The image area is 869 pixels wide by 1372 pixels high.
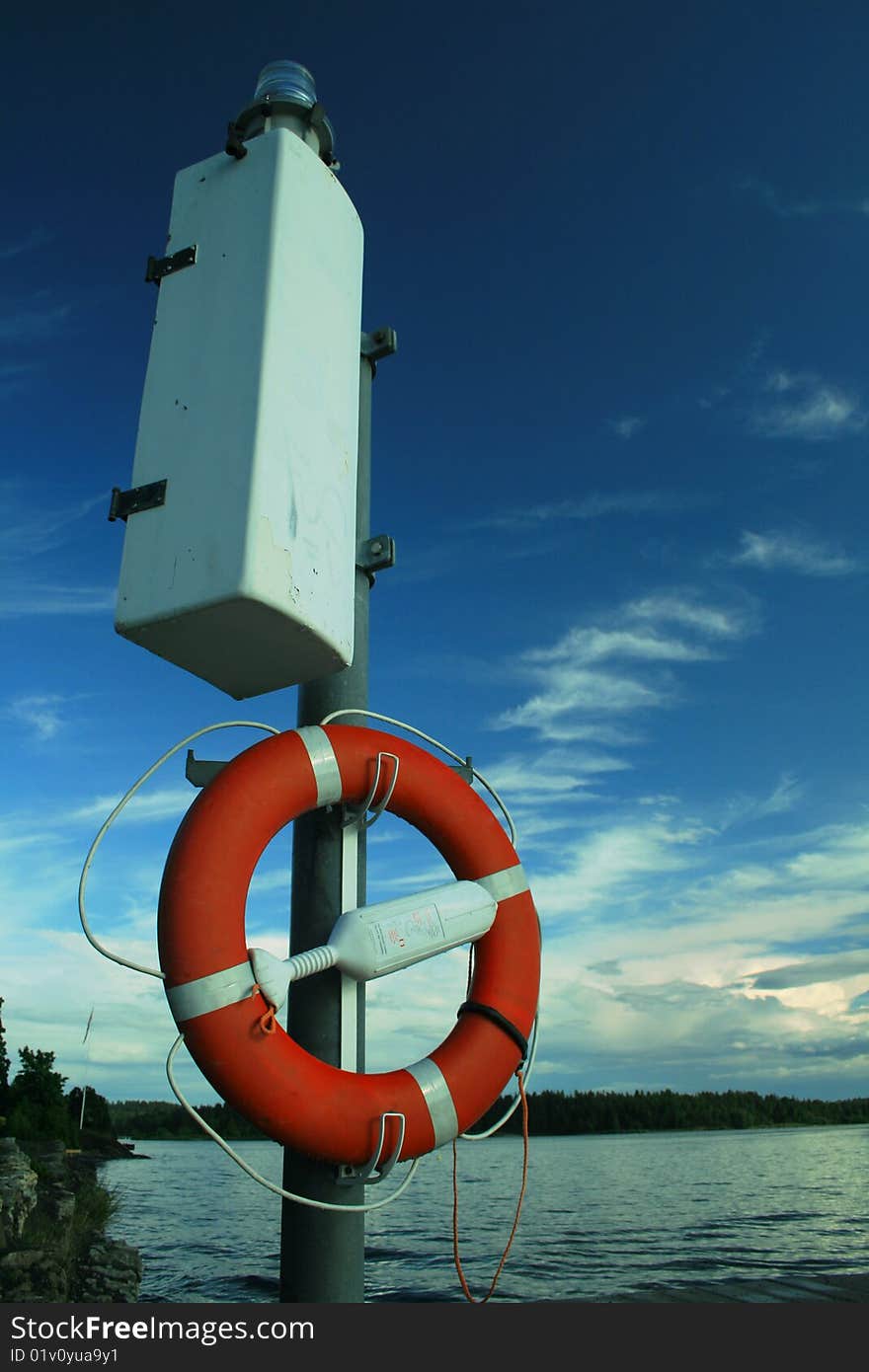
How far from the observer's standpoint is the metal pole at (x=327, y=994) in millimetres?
1828

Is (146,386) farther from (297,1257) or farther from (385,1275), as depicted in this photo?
(385,1275)

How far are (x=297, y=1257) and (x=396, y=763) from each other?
992 millimetres

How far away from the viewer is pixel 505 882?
2.19 meters

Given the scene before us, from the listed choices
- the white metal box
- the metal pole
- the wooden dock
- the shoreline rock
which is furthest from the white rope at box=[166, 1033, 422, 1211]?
the shoreline rock

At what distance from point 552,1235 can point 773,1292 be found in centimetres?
1183

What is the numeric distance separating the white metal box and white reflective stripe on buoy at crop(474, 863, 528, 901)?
2.01ft

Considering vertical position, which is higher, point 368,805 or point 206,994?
point 368,805

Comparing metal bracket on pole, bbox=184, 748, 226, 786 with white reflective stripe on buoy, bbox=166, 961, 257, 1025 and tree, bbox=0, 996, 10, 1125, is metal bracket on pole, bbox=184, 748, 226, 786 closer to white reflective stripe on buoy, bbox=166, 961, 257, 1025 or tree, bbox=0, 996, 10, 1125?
white reflective stripe on buoy, bbox=166, 961, 257, 1025

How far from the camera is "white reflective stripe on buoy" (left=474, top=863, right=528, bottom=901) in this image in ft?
7.09

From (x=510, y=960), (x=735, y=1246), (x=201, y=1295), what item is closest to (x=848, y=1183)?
(x=735, y=1246)

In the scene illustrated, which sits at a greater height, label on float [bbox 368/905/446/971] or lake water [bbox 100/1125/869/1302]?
label on float [bbox 368/905/446/971]

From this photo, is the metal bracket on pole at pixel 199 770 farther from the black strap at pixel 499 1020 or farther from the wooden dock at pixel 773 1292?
the wooden dock at pixel 773 1292

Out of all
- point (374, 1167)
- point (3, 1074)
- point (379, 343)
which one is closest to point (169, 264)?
point (379, 343)

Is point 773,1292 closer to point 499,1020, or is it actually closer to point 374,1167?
point 499,1020
